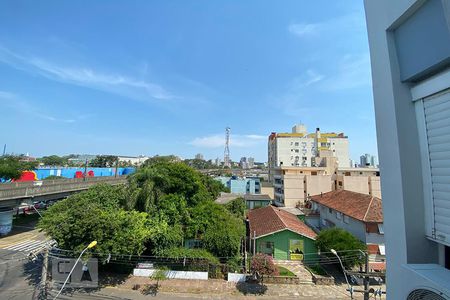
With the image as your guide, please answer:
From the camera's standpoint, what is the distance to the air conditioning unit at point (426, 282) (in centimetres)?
256

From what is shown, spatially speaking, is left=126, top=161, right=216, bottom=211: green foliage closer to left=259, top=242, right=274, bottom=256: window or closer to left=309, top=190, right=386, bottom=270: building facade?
left=259, top=242, right=274, bottom=256: window

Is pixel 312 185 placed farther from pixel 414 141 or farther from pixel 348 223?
pixel 414 141

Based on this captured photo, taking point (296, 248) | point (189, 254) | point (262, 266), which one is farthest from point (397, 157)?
point (296, 248)

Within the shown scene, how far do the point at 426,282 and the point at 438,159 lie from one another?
138 cm

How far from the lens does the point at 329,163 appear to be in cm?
4684

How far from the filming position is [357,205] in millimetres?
20359

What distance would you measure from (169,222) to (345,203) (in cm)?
1580

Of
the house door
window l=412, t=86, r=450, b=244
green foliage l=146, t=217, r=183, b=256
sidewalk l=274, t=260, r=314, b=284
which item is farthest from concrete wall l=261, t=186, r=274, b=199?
window l=412, t=86, r=450, b=244

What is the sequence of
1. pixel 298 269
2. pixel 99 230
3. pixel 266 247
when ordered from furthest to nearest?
pixel 266 247, pixel 298 269, pixel 99 230

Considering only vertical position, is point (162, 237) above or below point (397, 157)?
below

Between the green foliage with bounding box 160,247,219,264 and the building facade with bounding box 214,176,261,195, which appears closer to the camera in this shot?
the green foliage with bounding box 160,247,219,264

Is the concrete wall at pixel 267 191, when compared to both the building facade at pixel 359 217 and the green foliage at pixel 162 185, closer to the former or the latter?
the building facade at pixel 359 217

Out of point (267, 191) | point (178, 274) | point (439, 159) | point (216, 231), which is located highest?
point (439, 159)

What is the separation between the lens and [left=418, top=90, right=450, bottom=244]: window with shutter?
2.71 m
